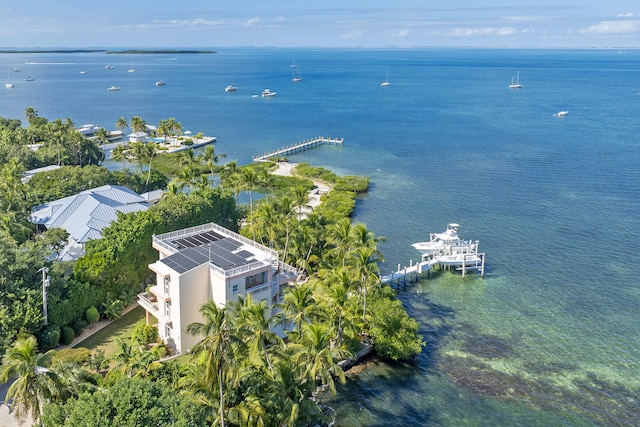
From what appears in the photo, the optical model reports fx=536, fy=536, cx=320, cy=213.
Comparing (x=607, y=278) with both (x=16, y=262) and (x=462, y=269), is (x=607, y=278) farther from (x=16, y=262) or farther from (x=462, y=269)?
(x=16, y=262)

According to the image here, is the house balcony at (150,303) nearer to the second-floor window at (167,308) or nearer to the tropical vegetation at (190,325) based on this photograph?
the second-floor window at (167,308)

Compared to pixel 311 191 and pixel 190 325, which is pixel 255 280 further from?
pixel 311 191

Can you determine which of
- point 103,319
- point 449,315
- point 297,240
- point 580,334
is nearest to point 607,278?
point 580,334

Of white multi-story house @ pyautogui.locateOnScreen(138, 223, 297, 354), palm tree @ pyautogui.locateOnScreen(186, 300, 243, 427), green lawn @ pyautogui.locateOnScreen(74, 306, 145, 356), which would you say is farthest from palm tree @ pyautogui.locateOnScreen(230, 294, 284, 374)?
green lawn @ pyautogui.locateOnScreen(74, 306, 145, 356)

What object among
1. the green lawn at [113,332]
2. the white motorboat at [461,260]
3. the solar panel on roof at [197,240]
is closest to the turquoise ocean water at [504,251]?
the white motorboat at [461,260]

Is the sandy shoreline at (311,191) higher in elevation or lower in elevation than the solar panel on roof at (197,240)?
lower
